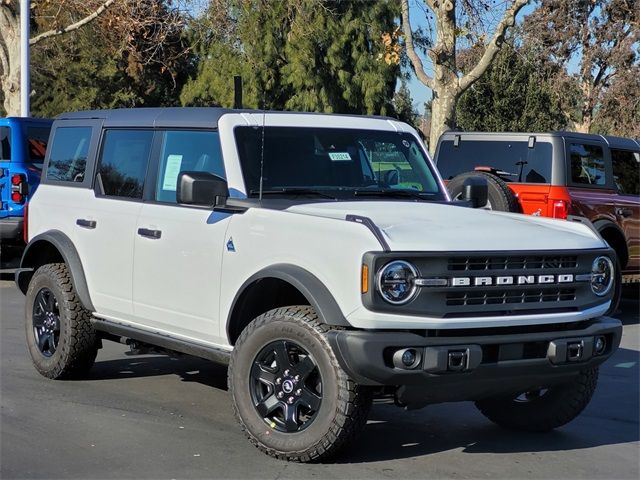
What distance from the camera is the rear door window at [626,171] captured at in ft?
39.6

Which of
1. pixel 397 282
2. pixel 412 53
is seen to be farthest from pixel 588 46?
pixel 397 282

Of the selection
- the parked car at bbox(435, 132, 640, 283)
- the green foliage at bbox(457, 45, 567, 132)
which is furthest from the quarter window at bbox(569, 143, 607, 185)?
the green foliage at bbox(457, 45, 567, 132)

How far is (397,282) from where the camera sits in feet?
15.9

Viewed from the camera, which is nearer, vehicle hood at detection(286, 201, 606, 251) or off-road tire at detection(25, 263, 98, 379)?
vehicle hood at detection(286, 201, 606, 251)

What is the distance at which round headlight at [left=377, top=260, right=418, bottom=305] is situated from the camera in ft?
15.8

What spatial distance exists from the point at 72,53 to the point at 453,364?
1430 inches

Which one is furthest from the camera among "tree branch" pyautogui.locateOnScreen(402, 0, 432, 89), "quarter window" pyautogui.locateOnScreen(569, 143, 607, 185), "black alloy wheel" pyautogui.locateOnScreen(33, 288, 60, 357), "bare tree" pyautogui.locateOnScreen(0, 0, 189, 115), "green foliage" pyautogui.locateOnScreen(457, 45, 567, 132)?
"green foliage" pyautogui.locateOnScreen(457, 45, 567, 132)

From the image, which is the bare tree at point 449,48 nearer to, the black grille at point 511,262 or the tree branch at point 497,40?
the tree branch at point 497,40

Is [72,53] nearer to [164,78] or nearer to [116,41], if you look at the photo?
[164,78]

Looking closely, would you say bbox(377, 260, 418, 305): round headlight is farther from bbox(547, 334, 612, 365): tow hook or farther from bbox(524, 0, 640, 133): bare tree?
bbox(524, 0, 640, 133): bare tree

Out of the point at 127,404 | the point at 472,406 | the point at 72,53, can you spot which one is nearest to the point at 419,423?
the point at 472,406

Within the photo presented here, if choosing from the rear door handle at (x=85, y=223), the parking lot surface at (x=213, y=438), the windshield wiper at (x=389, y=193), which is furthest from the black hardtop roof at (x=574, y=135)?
the rear door handle at (x=85, y=223)

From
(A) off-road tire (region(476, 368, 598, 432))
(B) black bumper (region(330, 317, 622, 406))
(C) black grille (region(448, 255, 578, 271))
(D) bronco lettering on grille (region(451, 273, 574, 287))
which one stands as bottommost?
(A) off-road tire (region(476, 368, 598, 432))

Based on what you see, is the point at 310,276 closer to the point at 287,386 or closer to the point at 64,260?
the point at 287,386
